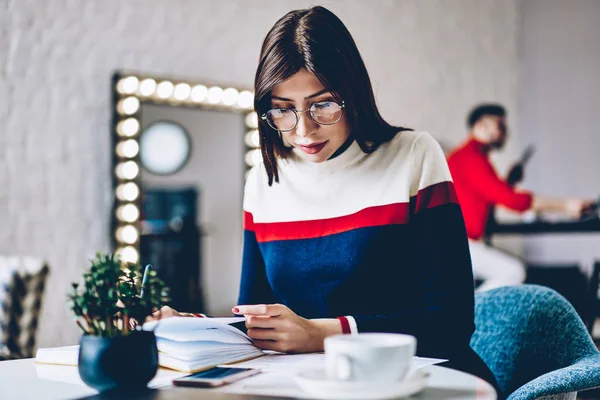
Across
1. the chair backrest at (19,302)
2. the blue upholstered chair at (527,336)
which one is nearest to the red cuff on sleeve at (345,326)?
the blue upholstered chair at (527,336)

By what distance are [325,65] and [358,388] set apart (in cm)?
66

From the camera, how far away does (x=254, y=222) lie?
4.74 feet

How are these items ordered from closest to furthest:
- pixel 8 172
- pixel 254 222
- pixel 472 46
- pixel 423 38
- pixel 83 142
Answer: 1. pixel 254 222
2. pixel 8 172
3. pixel 83 142
4. pixel 423 38
5. pixel 472 46

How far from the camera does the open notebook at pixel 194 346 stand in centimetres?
97

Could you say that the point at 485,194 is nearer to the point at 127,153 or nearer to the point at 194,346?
the point at 127,153

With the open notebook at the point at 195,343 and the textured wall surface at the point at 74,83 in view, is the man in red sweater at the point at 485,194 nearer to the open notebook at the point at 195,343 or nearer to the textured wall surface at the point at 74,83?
the textured wall surface at the point at 74,83

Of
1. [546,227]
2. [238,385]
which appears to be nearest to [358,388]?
[238,385]

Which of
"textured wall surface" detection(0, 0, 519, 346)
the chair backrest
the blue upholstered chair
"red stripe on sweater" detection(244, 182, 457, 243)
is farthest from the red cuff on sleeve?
"textured wall surface" detection(0, 0, 519, 346)

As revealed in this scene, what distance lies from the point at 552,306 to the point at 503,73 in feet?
14.0

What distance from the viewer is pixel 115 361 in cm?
82

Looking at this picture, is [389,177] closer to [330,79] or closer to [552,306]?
[330,79]

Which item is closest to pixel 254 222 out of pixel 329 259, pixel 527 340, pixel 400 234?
pixel 329 259

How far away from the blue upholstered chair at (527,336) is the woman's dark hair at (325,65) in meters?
0.39

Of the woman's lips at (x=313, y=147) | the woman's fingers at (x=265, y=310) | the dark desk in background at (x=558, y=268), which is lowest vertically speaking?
the dark desk in background at (x=558, y=268)
